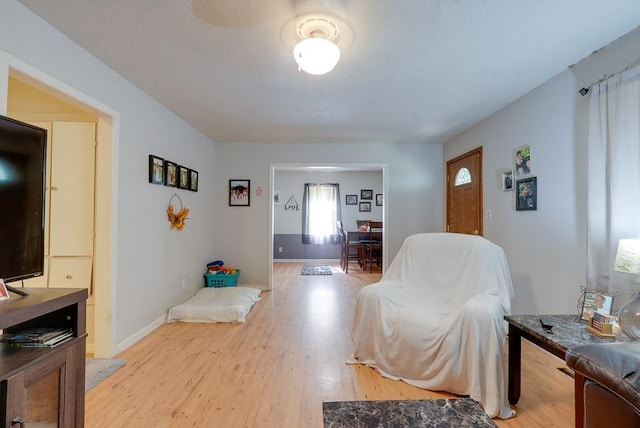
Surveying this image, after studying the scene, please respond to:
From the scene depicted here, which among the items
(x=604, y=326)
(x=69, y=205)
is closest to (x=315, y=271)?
(x=69, y=205)

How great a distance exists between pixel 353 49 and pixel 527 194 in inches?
80.2

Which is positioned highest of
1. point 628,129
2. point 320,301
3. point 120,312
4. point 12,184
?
point 628,129

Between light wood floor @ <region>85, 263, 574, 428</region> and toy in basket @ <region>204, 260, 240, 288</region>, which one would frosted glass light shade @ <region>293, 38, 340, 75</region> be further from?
toy in basket @ <region>204, 260, 240, 288</region>

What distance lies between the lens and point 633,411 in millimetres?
866

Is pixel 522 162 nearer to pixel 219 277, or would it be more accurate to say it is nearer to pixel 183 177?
pixel 183 177

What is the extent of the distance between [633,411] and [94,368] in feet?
9.53

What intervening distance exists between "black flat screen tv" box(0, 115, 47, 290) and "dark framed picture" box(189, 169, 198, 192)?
2.29m

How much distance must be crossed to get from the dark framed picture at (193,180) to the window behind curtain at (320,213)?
3956 mm

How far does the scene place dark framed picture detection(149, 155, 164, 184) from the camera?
2842 mm

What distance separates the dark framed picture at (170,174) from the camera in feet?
10.2

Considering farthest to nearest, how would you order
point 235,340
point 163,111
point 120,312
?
1. point 163,111
2. point 235,340
3. point 120,312

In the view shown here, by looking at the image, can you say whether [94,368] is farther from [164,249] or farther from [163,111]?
[163,111]

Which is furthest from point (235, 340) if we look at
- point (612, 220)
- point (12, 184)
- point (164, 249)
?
point (612, 220)

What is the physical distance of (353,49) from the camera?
2.01 m
